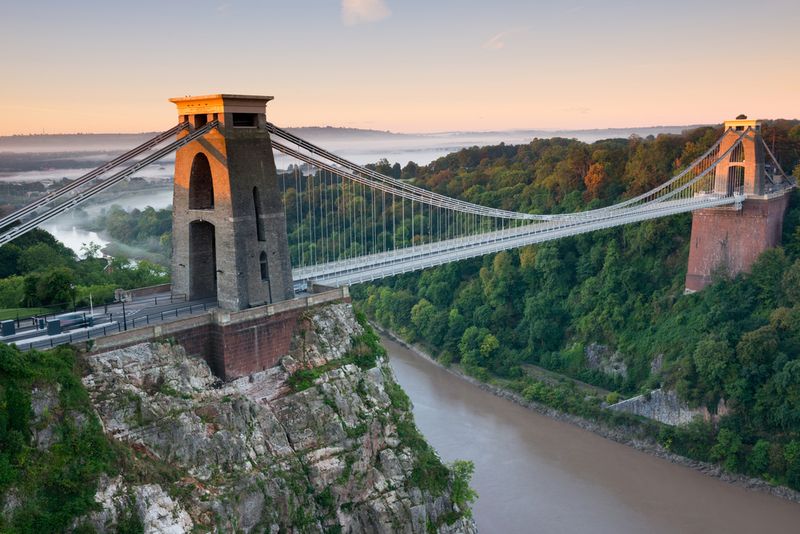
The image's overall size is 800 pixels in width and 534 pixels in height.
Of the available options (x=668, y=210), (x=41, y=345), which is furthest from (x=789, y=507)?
(x=41, y=345)

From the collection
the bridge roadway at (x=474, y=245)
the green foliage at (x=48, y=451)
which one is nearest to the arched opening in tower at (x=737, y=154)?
the bridge roadway at (x=474, y=245)

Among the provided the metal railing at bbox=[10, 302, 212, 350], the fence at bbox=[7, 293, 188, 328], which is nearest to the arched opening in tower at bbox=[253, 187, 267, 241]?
the metal railing at bbox=[10, 302, 212, 350]

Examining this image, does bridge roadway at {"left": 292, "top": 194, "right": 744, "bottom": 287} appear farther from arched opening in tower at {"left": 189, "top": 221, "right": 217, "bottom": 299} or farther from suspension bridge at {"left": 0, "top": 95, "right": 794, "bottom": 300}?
arched opening in tower at {"left": 189, "top": 221, "right": 217, "bottom": 299}

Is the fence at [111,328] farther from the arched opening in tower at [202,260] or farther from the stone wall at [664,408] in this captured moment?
the stone wall at [664,408]

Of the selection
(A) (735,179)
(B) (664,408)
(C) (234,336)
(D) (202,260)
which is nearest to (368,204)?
(A) (735,179)

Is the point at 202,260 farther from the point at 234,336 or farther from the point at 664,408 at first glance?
the point at 664,408

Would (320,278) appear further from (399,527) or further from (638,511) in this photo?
(638,511)
